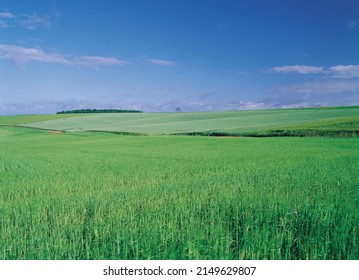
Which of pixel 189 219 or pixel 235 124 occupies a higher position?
pixel 235 124

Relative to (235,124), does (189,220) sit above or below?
below

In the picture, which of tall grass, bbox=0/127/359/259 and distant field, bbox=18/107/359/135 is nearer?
tall grass, bbox=0/127/359/259

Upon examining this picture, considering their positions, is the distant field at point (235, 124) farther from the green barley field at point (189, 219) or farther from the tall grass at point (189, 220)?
the tall grass at point (189, 220)

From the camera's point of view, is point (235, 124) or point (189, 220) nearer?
point (189, 220)

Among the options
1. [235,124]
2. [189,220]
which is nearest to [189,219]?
[189,220]

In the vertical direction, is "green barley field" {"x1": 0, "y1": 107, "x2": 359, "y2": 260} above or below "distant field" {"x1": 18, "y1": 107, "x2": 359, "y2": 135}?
below

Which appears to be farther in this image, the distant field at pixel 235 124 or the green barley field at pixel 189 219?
the distant field at pixel 235 124

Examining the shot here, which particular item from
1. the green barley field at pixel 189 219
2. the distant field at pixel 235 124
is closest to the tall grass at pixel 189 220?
the green barley field at pixel 189 219

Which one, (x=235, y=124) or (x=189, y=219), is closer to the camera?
(x=189, y=219)

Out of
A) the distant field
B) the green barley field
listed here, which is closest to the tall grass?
the green barley field

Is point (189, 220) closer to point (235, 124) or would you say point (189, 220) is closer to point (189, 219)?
point (189, 219)

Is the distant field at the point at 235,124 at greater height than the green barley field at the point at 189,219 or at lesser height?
greater

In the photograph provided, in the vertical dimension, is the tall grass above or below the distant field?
below

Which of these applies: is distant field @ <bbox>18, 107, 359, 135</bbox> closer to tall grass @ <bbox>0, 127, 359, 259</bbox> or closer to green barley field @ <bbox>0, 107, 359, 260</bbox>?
green barley field @ <bbox>0, 107, 359, 260</bbox>
